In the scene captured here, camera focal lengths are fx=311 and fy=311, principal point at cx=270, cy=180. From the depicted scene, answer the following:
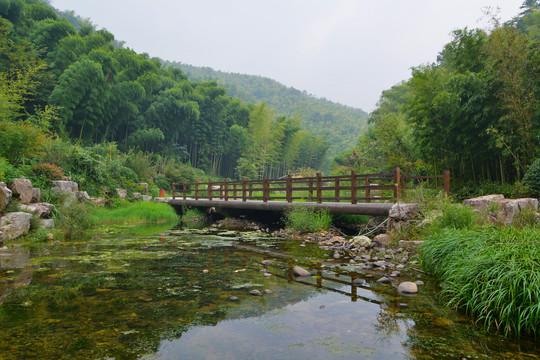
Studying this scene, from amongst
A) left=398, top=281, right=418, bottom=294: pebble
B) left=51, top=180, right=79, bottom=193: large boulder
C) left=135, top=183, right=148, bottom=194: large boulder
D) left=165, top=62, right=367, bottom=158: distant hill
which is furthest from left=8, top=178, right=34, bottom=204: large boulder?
left=165, top=62, right=367, bottom=158: distant hill

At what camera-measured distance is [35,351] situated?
2.42 m

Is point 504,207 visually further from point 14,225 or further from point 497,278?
point 14,225

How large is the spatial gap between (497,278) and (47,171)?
517 inches

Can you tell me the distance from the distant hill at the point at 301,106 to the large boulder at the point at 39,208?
50369mm

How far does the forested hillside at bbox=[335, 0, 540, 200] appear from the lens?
8.62 metres

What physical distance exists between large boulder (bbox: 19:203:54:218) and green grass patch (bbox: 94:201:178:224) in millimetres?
3352

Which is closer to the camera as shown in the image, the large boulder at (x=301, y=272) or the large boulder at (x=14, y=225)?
the large boulder at (x=301, y=272)

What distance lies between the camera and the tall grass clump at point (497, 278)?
8.98 feet

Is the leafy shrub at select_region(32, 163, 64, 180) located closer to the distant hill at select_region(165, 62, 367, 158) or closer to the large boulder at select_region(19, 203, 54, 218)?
the large boulder at select_region(19, 203, 54, 218)

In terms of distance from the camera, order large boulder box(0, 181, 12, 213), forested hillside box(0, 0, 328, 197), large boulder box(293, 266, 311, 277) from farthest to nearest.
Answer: forested hillside box(0, 0, 328, 197) < large boulder box(0, 181, 12, 213) < large boulder box(293, 266, 311, 277)

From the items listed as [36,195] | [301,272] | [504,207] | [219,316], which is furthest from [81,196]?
[504,207]

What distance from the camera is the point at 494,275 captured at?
3.11m

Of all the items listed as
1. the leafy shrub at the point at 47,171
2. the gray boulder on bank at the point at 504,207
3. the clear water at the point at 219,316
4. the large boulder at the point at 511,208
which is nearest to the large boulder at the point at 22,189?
the leafy shrub at the point at 47,171

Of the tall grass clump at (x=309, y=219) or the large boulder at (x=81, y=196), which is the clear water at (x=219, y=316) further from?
the large boulder at (x=81, y=196)
